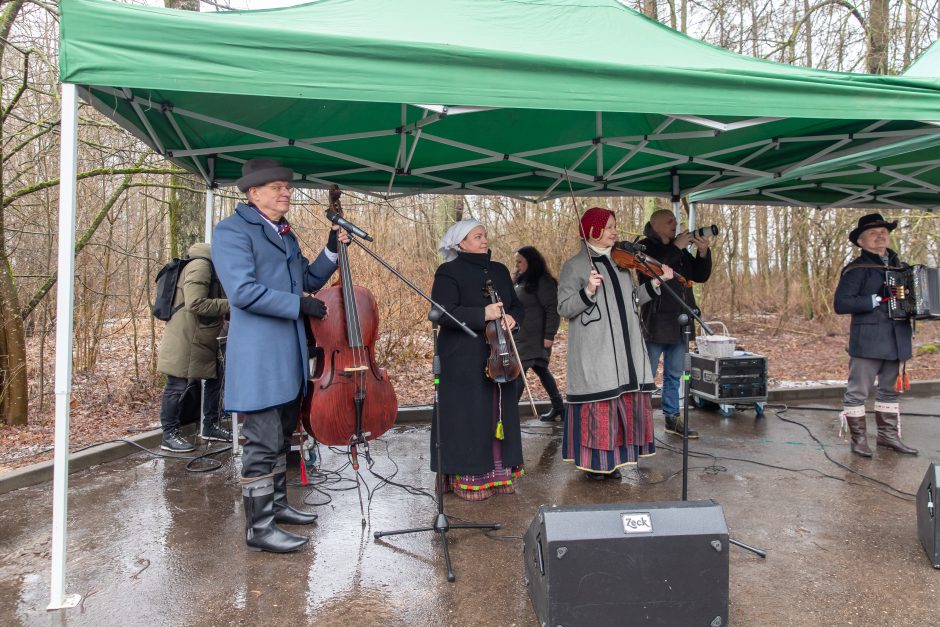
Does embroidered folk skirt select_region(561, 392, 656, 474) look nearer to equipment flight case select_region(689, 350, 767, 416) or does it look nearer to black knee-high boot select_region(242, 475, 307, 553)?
black knee-high boot select_region(242, 475, 307, 553)

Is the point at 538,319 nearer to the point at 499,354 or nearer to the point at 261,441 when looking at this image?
the point at 499,354

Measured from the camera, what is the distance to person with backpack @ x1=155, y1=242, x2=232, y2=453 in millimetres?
4844

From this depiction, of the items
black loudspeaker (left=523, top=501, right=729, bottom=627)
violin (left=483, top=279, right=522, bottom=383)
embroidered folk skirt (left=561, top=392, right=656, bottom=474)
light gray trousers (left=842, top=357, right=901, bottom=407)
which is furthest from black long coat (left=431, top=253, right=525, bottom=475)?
light gray trousers (left=842, top=357, right=901, bottom=407)

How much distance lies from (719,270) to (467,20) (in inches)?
483

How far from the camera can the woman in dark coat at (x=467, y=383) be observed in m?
3.74

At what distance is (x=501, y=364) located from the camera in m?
3.62

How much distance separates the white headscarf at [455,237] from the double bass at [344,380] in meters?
0.69

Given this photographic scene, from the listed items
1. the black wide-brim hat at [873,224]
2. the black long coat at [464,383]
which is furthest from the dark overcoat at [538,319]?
the black wide-brim hat at [873,224]

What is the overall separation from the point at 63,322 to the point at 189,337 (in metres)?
2.44

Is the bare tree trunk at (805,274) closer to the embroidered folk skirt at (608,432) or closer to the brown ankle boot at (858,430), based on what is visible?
the brown ankle boot at (858,430)

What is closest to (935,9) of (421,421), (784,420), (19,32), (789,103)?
(784,420)

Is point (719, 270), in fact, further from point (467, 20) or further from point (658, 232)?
point (467, 20)

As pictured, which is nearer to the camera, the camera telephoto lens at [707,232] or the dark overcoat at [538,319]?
the camera telephoto lens at [707,232]

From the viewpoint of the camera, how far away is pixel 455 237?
3.79m
